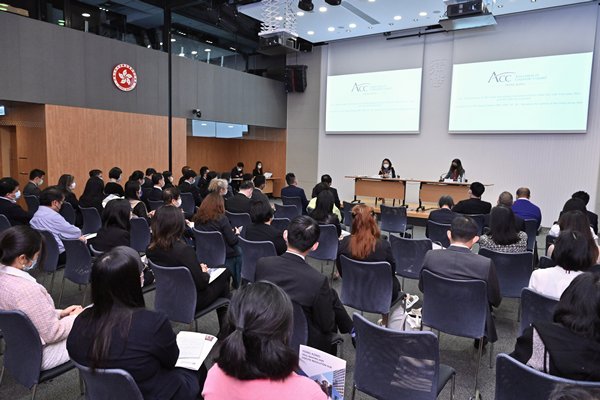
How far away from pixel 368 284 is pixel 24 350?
2310mm

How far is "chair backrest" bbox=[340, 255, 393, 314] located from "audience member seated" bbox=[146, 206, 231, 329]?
3.76 feet

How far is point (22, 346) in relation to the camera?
6.90 ft

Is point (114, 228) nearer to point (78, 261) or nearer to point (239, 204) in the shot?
point (78, 261)

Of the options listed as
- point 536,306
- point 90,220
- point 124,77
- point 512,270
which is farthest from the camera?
point 124,77

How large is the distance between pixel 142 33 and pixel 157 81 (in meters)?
1.41

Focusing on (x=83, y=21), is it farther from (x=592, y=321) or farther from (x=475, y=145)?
(x=592, y=321)

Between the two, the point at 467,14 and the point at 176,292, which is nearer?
the point at 176,292

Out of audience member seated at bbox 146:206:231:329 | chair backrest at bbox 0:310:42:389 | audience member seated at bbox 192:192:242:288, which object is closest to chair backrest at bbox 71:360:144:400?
chair backrest at bbox 0:310:42:389

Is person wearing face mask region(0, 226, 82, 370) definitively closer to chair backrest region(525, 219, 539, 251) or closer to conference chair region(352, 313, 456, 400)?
conference chair region(352, 313, 456, 400)

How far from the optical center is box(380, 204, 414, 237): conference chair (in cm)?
657

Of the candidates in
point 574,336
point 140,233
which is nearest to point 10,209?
point 140,233

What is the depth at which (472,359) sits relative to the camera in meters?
3.29

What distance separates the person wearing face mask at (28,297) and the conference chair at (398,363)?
1.62 metres

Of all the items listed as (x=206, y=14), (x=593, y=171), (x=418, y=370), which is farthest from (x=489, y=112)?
(x=418, y=370)
